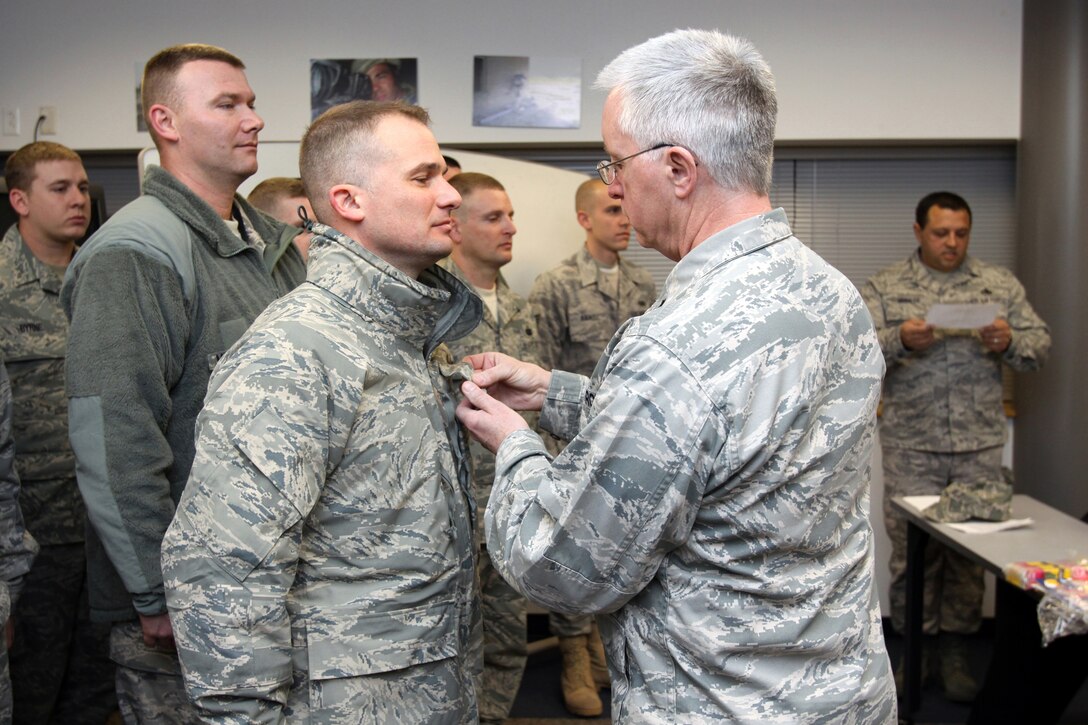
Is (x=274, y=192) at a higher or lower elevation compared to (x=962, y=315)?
higher

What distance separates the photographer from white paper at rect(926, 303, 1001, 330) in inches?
147

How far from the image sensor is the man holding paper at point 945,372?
3.83 metres

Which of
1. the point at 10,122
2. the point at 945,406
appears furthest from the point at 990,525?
the point at 10,122

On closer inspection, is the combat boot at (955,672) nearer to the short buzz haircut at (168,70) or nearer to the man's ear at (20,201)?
the short buzz haircut at (168,70)

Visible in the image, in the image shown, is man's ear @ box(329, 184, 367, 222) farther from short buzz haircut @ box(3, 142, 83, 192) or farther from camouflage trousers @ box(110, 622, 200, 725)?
short buzz haircut @ box(3, 142, 83, 192)

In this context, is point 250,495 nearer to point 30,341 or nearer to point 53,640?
point 53,640

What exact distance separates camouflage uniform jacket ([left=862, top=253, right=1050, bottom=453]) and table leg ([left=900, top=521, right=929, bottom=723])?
2.35 feet

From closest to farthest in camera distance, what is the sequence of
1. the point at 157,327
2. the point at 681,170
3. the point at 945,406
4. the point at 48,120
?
the point at 681,170 → the point at 157,327 → the point at 945,406 → the point at 48,120

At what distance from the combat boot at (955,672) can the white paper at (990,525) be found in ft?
2.69

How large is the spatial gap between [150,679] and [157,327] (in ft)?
2.02

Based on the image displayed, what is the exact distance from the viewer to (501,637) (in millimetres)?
3139

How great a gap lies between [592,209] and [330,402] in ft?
9.17

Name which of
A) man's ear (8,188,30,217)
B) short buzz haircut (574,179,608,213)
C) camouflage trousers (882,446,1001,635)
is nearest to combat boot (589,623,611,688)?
camouflage trousers (882,446,1001,635)

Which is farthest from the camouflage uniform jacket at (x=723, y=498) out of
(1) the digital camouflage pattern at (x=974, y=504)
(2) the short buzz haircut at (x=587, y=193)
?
(2) the short buzz haircut at (x=587, y=193)
